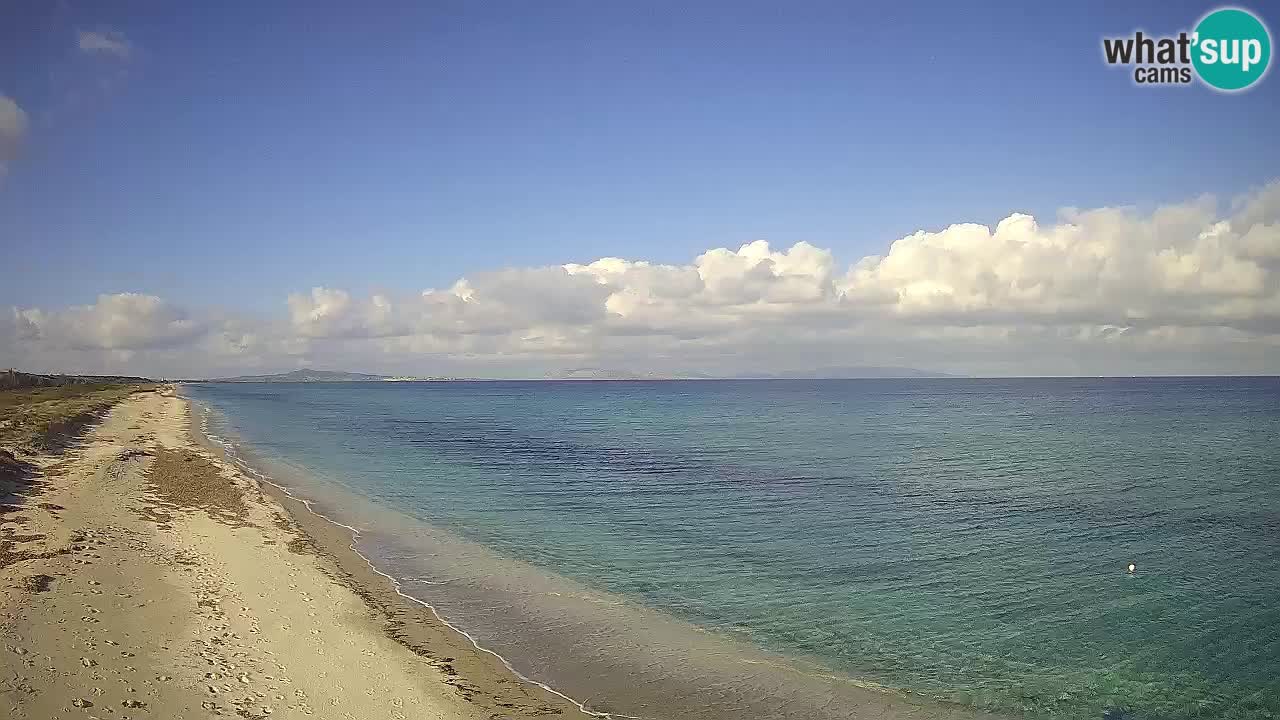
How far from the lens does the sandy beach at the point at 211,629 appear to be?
12430mm

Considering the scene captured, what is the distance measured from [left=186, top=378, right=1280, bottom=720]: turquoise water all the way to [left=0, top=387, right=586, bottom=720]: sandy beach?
5.41 feet

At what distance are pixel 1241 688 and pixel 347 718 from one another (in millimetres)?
17469

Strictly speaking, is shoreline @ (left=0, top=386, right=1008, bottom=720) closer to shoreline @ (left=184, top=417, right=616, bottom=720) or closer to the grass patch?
shoreline @ (left=184, top=417, right=616, bottom=720)

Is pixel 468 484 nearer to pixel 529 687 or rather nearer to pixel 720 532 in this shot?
pixel 720 532

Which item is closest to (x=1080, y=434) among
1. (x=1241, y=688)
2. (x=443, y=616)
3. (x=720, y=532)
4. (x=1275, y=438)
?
(x=1275, y=438)

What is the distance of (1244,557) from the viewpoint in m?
→ 25.0

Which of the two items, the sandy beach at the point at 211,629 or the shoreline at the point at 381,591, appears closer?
the sandy beach at the point at 211,629

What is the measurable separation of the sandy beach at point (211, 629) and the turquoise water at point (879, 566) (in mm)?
1650

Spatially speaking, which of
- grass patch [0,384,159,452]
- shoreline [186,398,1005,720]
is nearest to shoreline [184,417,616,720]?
shoreline [186,398,1005,720]

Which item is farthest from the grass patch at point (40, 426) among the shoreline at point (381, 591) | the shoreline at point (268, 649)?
the shoreline at point (268, 649)

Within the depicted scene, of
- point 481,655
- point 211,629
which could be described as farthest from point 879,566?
point 211,629

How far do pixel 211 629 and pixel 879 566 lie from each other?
1899 cm

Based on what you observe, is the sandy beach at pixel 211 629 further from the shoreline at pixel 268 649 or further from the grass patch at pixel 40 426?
the grass patch at pixel 40 426

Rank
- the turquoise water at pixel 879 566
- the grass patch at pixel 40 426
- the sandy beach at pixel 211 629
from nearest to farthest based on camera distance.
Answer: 1. the sandy beach at pixel 211 629
2. the turquoise water at pixel 879 566
3. the grass patch at pixel 40 426
